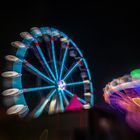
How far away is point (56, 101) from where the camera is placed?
22.0ft

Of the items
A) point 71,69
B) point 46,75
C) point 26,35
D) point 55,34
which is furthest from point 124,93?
point 26,35

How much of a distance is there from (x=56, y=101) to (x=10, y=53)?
1.54 meters

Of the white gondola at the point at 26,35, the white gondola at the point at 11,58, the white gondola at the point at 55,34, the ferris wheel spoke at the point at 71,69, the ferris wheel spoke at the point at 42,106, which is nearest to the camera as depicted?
the white gondola at the point at 11,58

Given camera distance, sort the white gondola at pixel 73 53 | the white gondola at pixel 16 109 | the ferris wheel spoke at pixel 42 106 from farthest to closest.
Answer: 1. the white gondola at pixel 73 53
2. the ferris wheel spoke at pixel 42 106
3. the white gondola at pixel 16 109

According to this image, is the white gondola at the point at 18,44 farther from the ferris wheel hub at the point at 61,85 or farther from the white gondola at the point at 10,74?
the ferris wheel hub at the point at 61,85

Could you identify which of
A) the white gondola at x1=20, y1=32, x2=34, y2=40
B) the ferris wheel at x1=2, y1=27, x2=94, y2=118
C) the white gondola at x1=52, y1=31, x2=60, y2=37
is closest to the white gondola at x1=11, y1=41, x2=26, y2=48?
the ferris wheel at x1=2, y1=27, x2=94, y2=118

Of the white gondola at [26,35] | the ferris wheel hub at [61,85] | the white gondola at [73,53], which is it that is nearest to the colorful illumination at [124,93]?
the ferris wheel hub at [61,85]

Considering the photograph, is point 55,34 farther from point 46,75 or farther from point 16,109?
point 16,109

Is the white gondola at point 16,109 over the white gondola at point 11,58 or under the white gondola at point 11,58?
under

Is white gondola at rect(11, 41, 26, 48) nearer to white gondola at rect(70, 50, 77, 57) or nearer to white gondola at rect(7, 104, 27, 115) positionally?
white gondola at rect(7, 104, 27, 115)

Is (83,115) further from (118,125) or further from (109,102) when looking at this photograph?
(109,102)

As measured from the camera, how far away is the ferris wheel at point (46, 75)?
5.71 meters

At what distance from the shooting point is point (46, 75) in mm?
6676

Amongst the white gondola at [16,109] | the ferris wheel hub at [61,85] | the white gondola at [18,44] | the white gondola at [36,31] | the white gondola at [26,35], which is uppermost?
the white gondola at [36,31]
